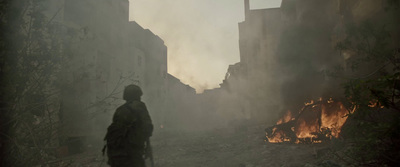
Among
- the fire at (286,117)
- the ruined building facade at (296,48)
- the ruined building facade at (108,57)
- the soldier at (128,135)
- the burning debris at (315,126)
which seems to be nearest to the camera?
the soldier at (128,135)

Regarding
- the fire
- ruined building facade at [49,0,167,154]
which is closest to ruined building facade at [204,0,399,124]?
the fire

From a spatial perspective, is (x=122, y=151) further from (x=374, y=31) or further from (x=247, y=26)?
(x=247, y=26)

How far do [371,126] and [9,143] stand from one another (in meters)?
5.02

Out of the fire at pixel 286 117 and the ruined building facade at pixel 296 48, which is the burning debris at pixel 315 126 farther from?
the fire at pixel 286 117

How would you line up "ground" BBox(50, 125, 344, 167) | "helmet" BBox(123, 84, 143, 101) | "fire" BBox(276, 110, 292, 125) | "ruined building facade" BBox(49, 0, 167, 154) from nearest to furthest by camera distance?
"helmet" BBox(123, 84, 143, 101)
"ground" BBox(50, 125, 344, 167)
"ruined building facade" BBox(49, 0, 167, 154)
"fire" BBox(276, 110, 292, 125)

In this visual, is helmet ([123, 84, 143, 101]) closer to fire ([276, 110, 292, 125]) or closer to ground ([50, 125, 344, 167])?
ground ([50, 125, 344, 167])

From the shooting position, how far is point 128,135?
3.47 m

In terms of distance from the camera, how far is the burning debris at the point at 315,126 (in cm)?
870

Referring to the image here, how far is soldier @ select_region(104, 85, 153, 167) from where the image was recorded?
3404mm

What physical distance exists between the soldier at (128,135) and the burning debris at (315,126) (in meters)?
6.98

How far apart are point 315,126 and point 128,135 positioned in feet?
26.9

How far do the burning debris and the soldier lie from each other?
6.98 meters

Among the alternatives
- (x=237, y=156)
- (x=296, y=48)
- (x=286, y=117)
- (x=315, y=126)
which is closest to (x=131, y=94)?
(x=237, y=156)

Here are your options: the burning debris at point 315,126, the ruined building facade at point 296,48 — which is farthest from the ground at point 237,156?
the ruined building facade at point 296,48
